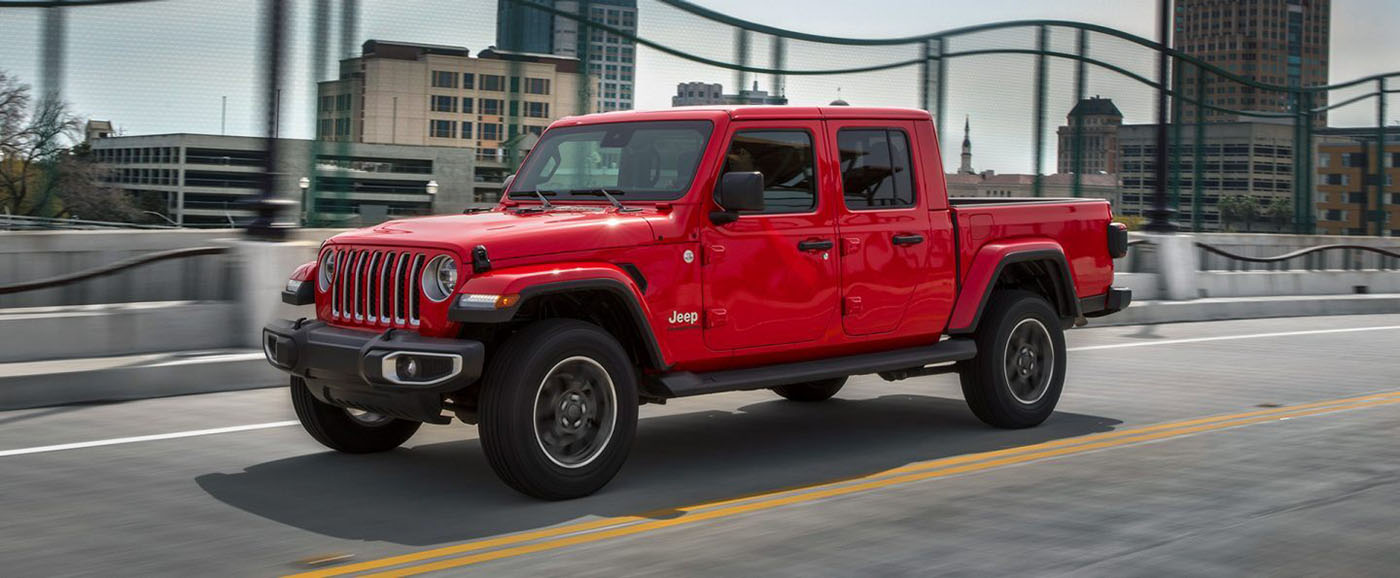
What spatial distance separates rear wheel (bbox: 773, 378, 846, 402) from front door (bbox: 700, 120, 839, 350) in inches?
89.9

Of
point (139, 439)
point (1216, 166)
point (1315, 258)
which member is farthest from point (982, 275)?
point (1315, 258)

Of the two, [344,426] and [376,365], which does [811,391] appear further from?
[376,365]

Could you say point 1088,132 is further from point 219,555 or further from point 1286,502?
point 219,555

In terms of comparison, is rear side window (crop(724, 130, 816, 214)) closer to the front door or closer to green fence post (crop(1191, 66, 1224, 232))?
the front door

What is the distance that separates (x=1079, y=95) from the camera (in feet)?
61.8

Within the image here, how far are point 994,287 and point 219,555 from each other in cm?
506

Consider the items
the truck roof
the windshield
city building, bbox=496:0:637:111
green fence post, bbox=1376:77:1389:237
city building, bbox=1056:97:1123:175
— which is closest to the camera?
the windshield

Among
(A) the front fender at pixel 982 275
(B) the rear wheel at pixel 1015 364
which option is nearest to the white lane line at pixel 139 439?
(A) the front fender at pixel 982 275

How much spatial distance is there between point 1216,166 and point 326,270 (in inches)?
662

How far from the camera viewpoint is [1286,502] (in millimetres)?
6734

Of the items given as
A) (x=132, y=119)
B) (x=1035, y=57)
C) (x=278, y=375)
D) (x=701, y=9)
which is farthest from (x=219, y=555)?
(x=1035, y=57)

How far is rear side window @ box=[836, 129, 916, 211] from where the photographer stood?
8.22m

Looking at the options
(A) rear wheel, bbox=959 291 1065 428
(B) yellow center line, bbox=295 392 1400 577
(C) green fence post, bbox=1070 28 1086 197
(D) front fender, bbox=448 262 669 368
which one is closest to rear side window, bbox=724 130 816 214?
(D) front fender, bbox=448 262 669 368

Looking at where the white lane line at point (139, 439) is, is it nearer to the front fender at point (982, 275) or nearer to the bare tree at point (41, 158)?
the bare tree at point (41, 158)
